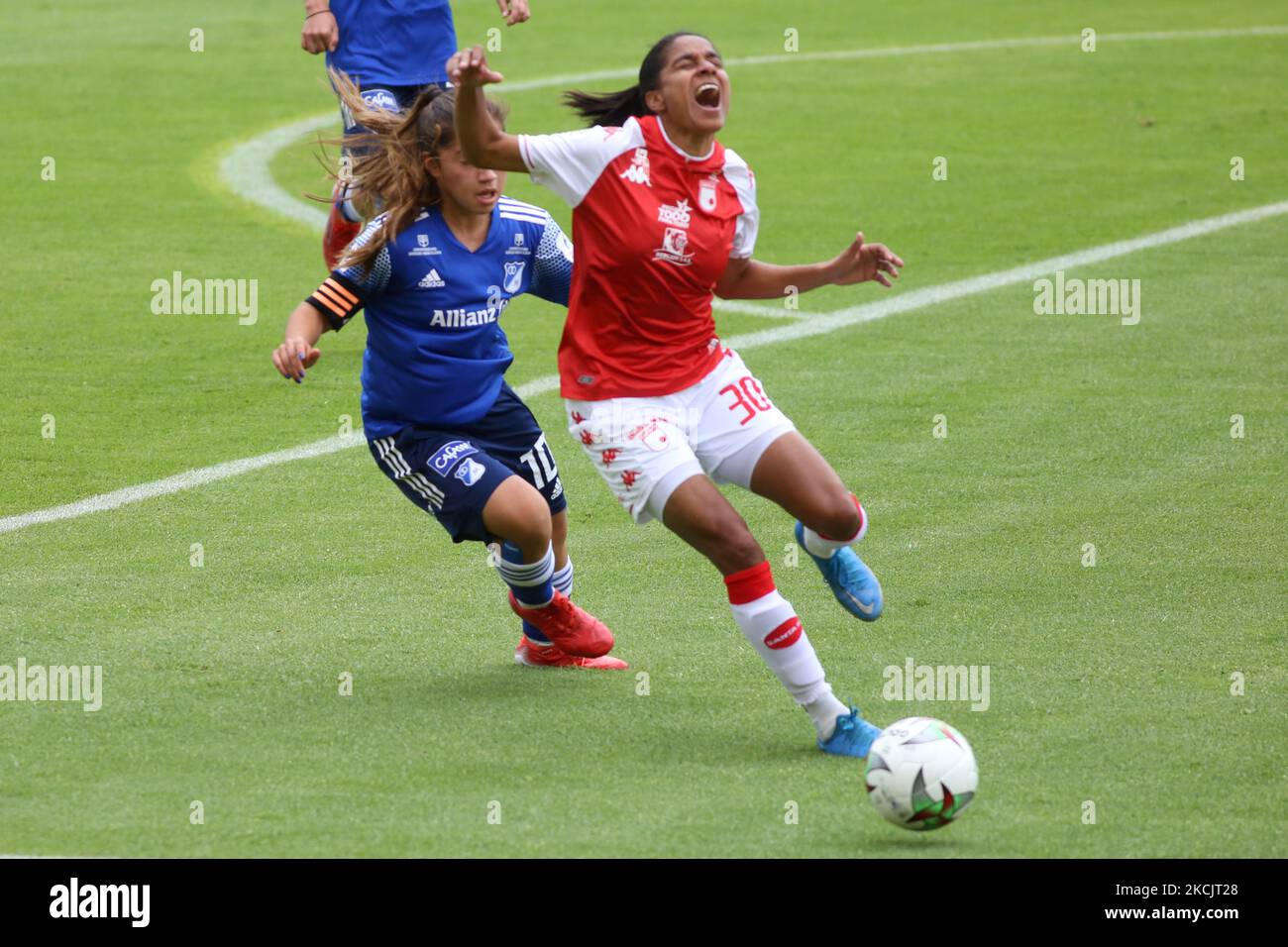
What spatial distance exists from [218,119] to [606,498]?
11.0 metres

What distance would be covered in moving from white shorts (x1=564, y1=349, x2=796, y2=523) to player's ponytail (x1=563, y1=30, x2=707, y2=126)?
91cm

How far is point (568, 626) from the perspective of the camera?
7.03 metres

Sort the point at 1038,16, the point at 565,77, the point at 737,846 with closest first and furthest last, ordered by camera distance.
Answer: the point at 737,846, the point at 565,77, the point at 1038,16

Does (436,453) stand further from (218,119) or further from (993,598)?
(218,119)

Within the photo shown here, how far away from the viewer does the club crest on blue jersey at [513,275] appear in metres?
6.96

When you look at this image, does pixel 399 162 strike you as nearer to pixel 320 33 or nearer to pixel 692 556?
pixel 692 556

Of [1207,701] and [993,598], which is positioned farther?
[993,598]

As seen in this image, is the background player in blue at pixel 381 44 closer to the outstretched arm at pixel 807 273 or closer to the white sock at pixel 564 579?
the white sock at pixel 564 579

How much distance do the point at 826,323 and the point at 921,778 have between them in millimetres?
7905

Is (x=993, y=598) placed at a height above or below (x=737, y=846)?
above

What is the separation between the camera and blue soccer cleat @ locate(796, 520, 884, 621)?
689 centimetres

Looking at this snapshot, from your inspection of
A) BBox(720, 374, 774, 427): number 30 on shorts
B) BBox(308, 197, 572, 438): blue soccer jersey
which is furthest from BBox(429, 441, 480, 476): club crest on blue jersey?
BBox(720, 374, 774, 427): number 30 on shorts

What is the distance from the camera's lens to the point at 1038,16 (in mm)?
25438

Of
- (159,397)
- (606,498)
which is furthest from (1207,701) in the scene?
(159,397)
